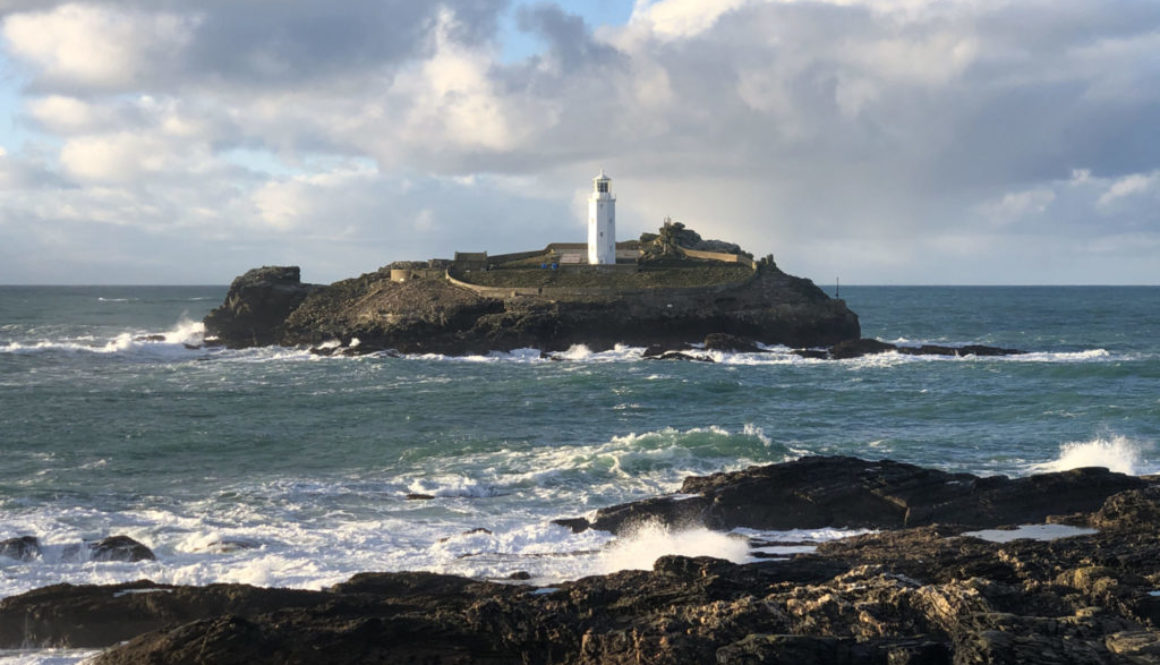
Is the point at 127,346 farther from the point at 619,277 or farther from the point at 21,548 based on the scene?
the point at 21,548

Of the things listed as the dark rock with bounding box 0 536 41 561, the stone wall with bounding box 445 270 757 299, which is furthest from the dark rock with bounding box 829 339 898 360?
the dark rock with bounding box 0 536 41 561

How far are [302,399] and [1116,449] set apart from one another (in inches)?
1099

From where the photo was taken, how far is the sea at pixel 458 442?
58.6 ft

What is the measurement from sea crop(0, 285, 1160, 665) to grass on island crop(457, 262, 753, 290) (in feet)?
32.8

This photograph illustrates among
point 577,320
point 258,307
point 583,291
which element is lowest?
point 577,320

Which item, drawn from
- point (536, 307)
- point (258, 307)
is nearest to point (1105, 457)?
point (536, 307)

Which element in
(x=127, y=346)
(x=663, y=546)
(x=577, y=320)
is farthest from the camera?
(x=127, y=346)

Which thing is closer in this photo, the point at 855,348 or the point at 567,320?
the point at 855,348

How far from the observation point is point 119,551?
17.3 metres

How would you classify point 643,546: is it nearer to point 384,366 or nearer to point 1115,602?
point 1115,602

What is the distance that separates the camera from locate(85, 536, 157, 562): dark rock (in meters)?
17.2

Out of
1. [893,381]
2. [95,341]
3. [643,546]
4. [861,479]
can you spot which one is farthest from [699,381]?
[95,341]

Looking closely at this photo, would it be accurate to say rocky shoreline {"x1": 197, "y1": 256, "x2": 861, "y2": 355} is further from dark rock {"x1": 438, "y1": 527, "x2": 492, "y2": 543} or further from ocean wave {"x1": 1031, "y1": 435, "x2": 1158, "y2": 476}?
dark rock {"x1": 438, "y1": 527, "x2": 492, "y2": 543}

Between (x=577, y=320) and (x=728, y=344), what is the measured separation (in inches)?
376
